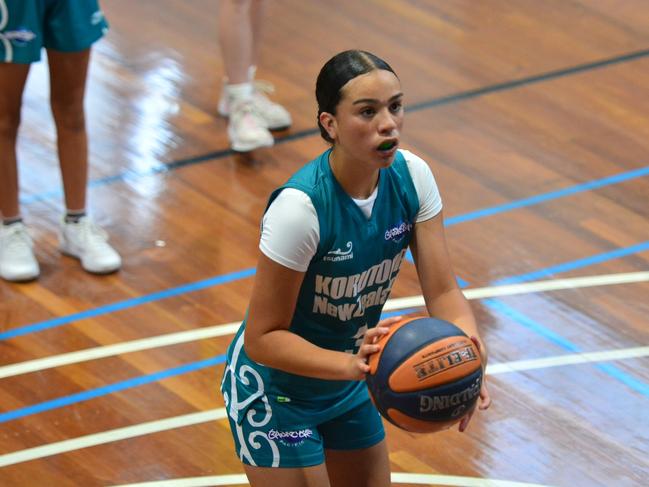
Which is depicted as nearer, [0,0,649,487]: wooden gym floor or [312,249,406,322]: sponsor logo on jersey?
[312,249,406,322]: sponsor logo on jersey

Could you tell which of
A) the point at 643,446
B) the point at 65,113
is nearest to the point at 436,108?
the point at 65,113

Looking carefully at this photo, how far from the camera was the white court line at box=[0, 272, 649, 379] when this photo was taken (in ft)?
15.2

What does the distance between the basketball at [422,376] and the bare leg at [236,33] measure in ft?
10.9

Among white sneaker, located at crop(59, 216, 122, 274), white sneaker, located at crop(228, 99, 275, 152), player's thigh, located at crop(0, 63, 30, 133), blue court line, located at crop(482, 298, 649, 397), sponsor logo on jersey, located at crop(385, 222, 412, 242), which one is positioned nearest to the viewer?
sponsor logo on jersey, located at crop(385, 222, 412, 242)

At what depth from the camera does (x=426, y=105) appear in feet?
21.6

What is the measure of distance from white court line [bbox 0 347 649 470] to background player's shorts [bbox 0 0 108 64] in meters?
1.47

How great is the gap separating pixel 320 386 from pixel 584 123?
3693mm

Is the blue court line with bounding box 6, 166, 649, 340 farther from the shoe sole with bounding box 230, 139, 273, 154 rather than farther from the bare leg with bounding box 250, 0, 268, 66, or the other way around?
the bare leg with bounding box 250, 0, 268, 66

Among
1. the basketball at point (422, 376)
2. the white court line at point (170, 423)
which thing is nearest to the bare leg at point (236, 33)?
the white court line at point (170, 423)

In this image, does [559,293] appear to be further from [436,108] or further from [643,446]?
[436,108]

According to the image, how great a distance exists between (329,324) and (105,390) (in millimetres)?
1674

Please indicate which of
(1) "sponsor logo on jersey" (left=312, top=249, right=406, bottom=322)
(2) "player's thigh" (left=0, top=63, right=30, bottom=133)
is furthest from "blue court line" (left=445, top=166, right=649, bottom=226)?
(1) "sponsor logo on jersey" (left=312, top=249, right=406, bottom=322)

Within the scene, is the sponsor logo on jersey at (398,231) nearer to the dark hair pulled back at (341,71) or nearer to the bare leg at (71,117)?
the dark hair pulled back at (341,71)

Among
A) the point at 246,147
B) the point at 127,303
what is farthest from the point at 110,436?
the point at 246,147
